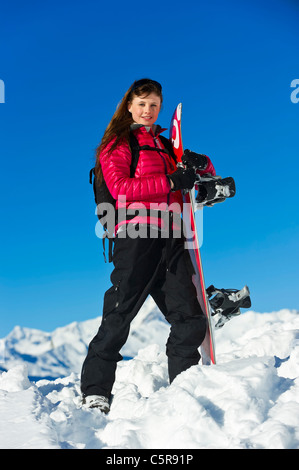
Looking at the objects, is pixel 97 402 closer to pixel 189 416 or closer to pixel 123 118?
pixel 189 416

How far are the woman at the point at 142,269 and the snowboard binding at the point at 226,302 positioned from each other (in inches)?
12.5

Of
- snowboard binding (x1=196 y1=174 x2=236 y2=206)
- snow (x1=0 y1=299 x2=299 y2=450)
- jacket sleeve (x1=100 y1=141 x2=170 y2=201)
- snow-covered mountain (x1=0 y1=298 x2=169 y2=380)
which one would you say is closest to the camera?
snow (x1=0 y1=299 x2=299 y2=450)

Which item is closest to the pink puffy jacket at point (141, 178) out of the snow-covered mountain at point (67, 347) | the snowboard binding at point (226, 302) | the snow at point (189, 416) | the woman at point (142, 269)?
the woman at point (142, 269)

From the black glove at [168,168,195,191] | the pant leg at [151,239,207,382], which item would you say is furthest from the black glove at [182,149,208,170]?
the pant leg at [151,239,207,382]

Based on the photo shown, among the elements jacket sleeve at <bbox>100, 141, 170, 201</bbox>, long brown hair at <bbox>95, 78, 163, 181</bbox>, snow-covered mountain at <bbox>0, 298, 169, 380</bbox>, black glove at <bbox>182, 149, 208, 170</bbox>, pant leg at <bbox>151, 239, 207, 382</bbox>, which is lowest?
pant leg at <bbox>151, 239, 207, 382</bbox>

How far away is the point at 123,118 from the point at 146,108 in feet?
0.81

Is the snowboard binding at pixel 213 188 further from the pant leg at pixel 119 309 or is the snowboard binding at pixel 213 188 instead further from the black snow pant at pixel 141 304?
the pant leg at pixel 119 309

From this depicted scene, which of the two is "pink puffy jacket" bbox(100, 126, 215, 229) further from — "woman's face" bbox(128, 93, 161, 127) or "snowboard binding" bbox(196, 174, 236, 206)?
"snowboard binding" bbox(196, 174, 236, 206)

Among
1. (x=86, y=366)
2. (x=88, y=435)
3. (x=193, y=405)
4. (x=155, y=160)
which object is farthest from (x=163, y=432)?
(x=155, y=160)

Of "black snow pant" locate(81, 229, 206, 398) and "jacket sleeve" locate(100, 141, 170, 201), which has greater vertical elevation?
"jacket sleeve" locate(100, 141, 170, 201)

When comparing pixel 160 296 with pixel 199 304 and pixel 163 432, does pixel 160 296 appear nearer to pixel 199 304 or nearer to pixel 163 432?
pixel 199 304

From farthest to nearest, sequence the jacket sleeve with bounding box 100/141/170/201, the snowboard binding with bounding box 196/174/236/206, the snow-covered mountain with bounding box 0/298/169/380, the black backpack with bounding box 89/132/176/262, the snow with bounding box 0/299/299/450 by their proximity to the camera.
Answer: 1. the snow-covered mountain with bounding box 0/298/169/380
2. the snowboard binding with bounding box 196/174/236/206
3. the black backpack with bounding box 89/132/176/262
4. the jacket sleeve with bounding box 100/141/170/201
5. the snow with bounding box 0/299/299/450

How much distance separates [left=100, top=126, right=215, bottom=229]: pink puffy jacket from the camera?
3.36 metres

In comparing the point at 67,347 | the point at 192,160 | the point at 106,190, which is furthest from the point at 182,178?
the point at 67,347
